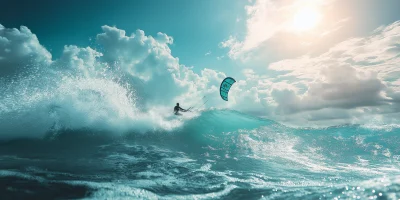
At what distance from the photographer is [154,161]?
1088cm

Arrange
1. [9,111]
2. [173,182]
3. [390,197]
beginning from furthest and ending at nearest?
[9,111] → [173,182] → [390,197]

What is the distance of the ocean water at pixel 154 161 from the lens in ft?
18.8

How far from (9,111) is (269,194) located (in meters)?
20.9

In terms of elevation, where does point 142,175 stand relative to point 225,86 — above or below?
below

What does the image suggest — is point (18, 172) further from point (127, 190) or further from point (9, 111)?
point (9, 111)

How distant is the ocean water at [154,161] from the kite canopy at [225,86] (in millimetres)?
4519

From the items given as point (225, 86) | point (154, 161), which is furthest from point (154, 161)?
point (225, 86)

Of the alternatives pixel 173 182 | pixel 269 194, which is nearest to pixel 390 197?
pixel 269 194

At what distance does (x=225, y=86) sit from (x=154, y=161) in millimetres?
8363

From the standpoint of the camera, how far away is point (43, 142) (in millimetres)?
13617

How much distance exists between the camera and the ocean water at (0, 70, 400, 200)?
574 cm

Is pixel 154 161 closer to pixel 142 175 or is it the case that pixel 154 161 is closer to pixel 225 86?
pixel 142 175

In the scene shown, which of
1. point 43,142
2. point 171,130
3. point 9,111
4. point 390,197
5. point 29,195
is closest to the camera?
point 390,197

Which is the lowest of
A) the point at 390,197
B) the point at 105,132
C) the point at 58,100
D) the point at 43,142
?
the point at 390,197
